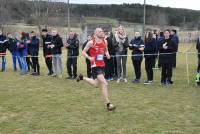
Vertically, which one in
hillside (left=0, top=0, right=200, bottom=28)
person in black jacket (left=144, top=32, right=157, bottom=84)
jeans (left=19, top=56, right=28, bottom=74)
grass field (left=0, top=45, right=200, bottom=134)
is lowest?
grass field (left=0, top=45, right=200, bottom=134)

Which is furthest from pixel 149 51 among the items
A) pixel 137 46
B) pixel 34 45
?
pixel 34 45

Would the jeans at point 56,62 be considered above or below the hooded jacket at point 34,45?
below

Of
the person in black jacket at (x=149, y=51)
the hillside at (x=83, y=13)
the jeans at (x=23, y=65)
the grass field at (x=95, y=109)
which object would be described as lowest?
the grass field at (x=95, y=109)

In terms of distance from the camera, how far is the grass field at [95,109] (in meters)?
8.22

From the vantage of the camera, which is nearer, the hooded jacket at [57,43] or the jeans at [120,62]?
the jeans at [120,62]

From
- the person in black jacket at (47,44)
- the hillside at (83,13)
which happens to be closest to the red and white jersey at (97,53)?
the person in black jacket at (47,44)

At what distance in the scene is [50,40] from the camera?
54.2 ft

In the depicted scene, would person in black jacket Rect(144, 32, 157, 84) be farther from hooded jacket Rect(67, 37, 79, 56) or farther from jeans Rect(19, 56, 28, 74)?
jeans Rect(19, 56, 28, 74)

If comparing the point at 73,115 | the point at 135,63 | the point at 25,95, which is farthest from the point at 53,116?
the point at 135,63

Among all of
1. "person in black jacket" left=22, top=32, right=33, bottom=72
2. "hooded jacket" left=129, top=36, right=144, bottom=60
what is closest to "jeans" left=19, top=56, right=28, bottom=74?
"person in black jacket" left=22, top=32, right=33, bottom=72

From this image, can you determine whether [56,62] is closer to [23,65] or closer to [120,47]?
[23,65]

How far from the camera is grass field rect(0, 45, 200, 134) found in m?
8.22

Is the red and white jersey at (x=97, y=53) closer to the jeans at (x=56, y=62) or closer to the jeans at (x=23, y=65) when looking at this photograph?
the jeans at (x=56, y=62)

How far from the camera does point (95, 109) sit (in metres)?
10.0
